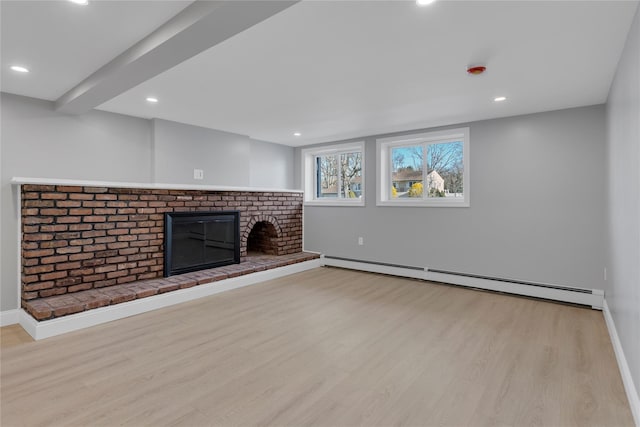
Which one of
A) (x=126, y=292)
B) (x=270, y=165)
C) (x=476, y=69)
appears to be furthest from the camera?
(x=270, y=165)

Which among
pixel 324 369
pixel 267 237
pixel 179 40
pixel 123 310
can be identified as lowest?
pixel 324 369

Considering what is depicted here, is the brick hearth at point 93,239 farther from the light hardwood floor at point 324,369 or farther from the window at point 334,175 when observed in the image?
the window at point 334,175

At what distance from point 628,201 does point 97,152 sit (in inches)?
191

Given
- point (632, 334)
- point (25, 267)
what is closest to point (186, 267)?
point (25, 267)

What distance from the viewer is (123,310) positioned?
3.20 metres

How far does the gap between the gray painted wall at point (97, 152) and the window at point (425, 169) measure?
7.42 ft

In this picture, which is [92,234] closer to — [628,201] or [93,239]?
[93,239]

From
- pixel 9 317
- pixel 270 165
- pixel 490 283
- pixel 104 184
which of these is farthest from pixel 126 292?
pixel 490 283

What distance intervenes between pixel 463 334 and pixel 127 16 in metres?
3.34

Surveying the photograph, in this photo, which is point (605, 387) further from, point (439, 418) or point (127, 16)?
point (127, 16)

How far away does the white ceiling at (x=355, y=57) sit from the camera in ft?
6.12

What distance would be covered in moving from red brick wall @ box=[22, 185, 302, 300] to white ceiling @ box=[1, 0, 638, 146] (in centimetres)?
103

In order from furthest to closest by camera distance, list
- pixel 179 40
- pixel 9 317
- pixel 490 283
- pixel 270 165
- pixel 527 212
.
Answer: pixel 270 165, pixel 490 283, pixel 527 212, pixel 9 317, pixel 179 40

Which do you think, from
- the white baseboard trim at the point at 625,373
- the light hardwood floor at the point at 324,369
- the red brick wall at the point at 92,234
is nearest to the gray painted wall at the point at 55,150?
the red brick wall at the point at 92,234
